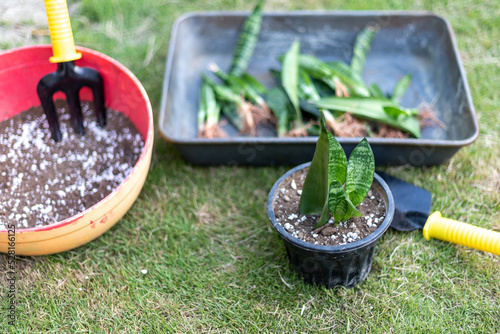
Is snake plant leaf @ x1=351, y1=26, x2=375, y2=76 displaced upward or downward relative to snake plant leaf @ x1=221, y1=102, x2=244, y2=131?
upward

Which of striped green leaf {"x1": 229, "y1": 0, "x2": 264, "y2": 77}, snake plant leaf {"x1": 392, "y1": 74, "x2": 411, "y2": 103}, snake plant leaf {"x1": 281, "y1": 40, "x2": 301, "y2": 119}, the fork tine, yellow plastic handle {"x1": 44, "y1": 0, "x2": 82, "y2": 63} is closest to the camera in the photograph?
yellow plastic handle {"x1": 44, "y1": 0, "x2": 82, "y2": 63}

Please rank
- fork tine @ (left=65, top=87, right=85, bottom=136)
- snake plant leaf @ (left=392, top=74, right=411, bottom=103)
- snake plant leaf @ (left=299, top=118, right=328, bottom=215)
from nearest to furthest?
snake plant leaf @ (left=299, top=118, right=328, bottom=215) → fork tine @ (left=65, top=87, right=85, bottom=136) → snake plant leaf @ (left=392, top=74, right=411, bottom=103)

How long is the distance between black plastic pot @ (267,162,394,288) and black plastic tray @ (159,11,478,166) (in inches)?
14.6

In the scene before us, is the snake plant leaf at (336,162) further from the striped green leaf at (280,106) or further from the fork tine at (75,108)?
the fork tine at (75,108)

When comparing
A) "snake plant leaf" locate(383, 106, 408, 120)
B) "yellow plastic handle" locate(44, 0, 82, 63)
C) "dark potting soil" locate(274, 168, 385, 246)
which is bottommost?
"dark potting soil" locate(274, 168, 385, 246)

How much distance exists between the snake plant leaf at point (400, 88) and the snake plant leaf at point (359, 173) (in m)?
0.68

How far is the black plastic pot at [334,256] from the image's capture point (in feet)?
3.60

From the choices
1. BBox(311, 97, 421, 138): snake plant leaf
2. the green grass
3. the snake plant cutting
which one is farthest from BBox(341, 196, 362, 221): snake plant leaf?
BBox(311, 97, 421, 138): snake plant leaf

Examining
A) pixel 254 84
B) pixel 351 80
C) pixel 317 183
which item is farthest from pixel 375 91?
pixel 317 183

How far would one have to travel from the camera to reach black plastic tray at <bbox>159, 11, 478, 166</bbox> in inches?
62.3

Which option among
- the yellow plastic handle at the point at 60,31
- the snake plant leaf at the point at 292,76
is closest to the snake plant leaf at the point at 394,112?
the snake plant leaf at the point at 292,76

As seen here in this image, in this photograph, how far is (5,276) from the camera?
1.32 meters

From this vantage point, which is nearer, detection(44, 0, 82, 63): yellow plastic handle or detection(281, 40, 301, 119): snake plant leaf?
detection(44, 0, 82, 63): yellow plastic handle

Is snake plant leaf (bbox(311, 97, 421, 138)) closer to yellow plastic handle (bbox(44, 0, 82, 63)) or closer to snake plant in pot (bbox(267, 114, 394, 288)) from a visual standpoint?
snake plant in pot (bbox(267, 114, 394, 288))
